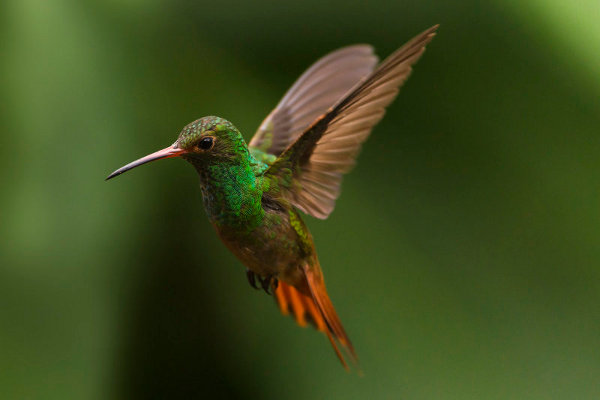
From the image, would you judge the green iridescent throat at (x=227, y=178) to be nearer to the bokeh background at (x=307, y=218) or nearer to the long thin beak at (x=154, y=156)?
the long thin beak at (x=154, y=156)

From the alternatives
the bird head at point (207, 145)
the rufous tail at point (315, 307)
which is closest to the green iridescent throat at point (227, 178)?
the bird head at point (207, 145)

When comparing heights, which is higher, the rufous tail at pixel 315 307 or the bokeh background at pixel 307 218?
the bokeh background at pixel 307 218

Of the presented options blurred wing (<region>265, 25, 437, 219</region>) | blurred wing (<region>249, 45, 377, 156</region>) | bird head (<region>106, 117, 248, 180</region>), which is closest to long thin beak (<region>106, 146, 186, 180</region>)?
bird head (<region>106, 117, 248, 180</region>)

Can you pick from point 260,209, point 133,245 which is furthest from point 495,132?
point 260,209

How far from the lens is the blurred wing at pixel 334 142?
48 centimetres

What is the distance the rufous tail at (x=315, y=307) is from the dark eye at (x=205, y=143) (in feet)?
0.68

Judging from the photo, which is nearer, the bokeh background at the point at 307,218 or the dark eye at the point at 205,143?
the dark eye at the point at 205,143

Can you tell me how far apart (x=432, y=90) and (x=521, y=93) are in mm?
182

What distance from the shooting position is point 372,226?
1.38m

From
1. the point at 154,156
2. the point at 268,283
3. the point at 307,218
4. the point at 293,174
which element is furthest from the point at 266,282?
the point at 307,218

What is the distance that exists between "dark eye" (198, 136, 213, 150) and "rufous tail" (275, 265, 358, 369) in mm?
206

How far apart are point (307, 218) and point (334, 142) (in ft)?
2.36

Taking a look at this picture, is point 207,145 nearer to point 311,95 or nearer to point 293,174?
point 293,174

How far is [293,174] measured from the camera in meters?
0.61
